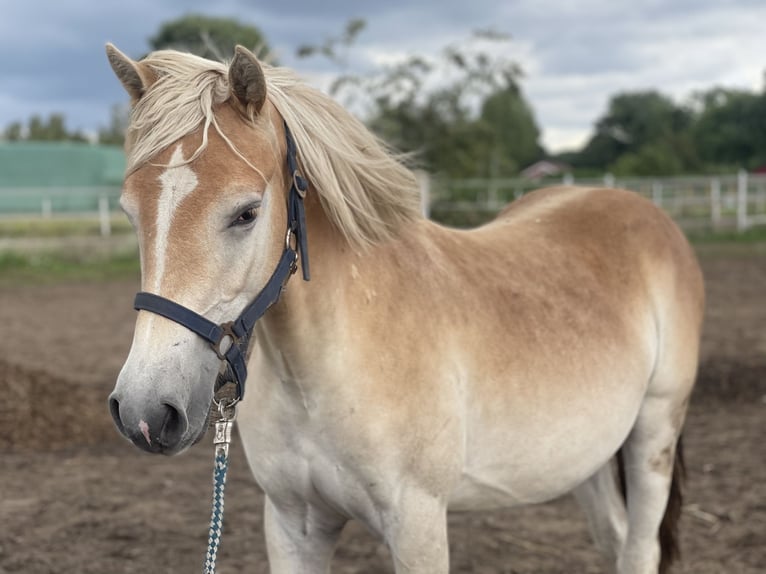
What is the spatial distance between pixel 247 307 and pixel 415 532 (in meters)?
0.86

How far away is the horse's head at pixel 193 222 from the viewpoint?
173cm

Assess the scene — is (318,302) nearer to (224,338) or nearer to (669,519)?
(224,338)

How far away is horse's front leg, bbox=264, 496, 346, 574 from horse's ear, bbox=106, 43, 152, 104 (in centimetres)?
128

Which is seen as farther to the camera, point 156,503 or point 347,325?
point 156,503

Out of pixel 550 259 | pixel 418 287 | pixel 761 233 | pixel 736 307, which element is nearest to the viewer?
pixel 418 287

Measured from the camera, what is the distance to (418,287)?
8.24ft

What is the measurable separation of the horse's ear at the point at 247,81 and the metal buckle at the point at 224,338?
524 millimetres

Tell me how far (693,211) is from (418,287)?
20.0 m

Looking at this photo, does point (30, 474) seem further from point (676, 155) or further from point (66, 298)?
point (676, 155)

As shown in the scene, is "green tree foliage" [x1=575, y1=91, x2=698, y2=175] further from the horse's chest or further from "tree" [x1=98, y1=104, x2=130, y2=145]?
→ the horse's chest

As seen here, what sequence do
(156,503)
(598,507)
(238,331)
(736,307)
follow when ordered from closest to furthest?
1. (238,331)
2. (598,507)
3. (156,503)
4. (736,307)

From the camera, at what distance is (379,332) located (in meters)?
2.36

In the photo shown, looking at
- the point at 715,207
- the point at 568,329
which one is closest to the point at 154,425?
the point at 568,329

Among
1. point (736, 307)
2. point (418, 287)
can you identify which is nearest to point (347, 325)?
point (418, 287)
